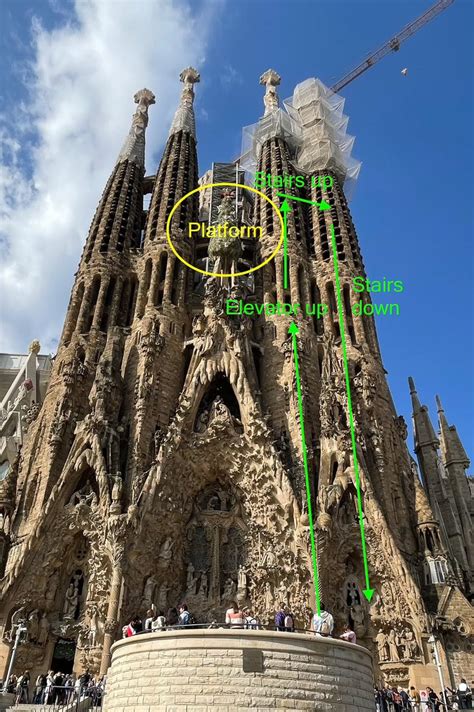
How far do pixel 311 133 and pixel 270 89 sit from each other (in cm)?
919

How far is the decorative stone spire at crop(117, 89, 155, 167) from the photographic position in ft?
119

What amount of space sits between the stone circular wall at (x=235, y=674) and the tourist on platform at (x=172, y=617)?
6.36 meters

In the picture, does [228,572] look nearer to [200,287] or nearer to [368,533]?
[368,533]

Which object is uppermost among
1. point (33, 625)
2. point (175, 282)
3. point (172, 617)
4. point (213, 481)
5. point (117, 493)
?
point (175, 282)

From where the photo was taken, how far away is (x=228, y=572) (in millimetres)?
20703

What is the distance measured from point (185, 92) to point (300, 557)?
35527 millimetres

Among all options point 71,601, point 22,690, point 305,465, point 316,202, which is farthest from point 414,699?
point 316,202

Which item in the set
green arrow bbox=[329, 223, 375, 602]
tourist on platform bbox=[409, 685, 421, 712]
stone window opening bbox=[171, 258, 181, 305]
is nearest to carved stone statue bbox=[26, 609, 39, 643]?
green arrow bbox=[329, 223, 375, 602]

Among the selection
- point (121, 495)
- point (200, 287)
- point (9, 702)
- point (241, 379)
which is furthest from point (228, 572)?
point (200, 287)

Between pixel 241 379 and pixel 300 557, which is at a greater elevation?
pixel 241 379

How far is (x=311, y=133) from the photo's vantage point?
37.2 metres

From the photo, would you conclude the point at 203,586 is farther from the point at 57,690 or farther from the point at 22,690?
the point at 22,690

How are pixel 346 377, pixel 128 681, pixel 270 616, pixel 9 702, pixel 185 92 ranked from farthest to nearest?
pixel 185 92 → pixel 346 377 → pixel 270 616 → pixel 9 702 → pixel 128 681

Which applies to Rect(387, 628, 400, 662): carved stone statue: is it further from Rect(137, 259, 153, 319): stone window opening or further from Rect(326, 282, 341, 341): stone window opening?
Rect(137, 259, 153, 319): stone window opening
